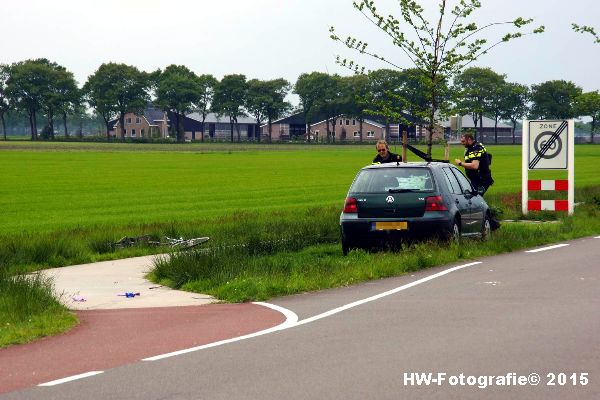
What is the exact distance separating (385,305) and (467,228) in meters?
6.42

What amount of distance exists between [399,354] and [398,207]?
313 inches

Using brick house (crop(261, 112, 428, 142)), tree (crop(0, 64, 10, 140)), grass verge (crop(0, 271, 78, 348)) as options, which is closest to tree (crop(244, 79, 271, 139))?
brick house (crop(261, 112, 428, 142))

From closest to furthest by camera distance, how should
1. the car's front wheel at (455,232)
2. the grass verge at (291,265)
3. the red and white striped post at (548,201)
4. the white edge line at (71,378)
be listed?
the white edge line at (71,378) → the grass verge at (291,265) → the car's front wheel at (455,232) → the red and white striped post at (548,201)

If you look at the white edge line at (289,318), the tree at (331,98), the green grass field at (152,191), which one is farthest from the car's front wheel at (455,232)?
the tree at (331,98)

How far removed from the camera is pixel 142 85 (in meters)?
158

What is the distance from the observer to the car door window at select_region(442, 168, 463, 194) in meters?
16.5

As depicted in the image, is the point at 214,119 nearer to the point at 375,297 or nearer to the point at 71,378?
the point at 375,297

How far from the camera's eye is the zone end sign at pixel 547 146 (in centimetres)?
2347

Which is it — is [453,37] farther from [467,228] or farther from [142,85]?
→ [142,85]

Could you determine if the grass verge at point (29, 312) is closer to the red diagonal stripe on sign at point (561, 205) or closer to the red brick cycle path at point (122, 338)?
the red brick cycle path at point (122, 338)

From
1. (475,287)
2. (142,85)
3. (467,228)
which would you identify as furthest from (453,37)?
(142,85)

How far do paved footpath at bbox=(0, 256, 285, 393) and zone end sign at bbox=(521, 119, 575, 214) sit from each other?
12.6m

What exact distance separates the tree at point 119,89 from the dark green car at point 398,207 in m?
143

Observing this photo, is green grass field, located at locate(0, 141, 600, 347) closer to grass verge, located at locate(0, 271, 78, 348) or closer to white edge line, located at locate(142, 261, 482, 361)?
grass verge, located at locate(0, 271, 78, 348)
